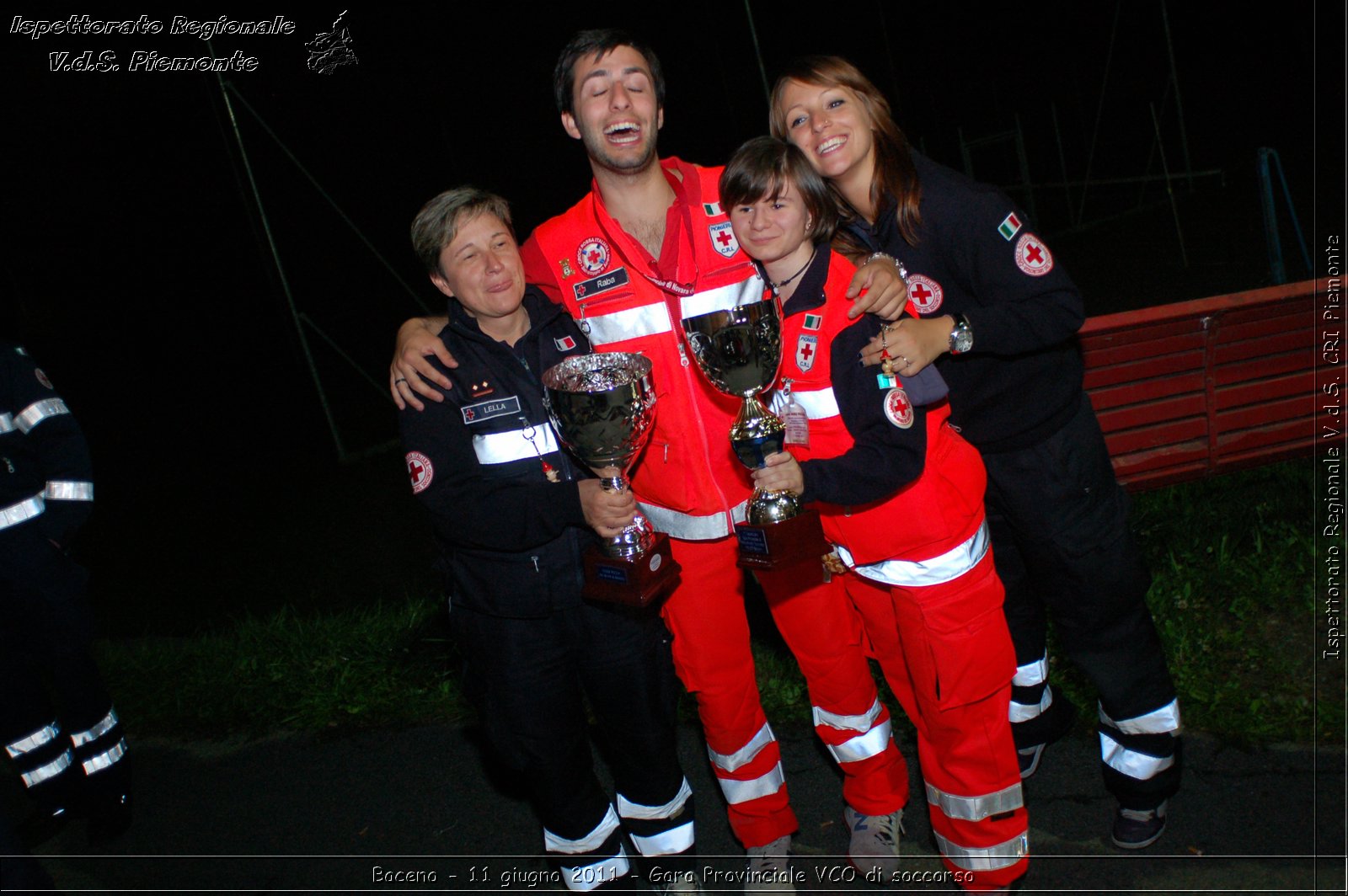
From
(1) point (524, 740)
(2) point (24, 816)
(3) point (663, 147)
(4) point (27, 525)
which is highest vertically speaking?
(3) point (663, 147)

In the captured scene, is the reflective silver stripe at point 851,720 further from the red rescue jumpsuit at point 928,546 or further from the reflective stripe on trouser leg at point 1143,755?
the reflective stripe on trouser leg at point 1143,755

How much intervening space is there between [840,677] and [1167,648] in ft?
5.00

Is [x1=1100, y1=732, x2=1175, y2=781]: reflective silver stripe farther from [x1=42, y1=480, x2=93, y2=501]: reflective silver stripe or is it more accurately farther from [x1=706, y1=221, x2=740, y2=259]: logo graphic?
[x1=42, y1=480, x2=93, y2=501]: reflective silver stripe

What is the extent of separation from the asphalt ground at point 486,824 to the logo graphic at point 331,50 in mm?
5654

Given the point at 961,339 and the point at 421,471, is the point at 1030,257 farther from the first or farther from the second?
the point at 421,471

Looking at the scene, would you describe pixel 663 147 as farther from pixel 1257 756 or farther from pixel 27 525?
pixel 1257 756

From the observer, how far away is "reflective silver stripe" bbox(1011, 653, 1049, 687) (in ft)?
10.2

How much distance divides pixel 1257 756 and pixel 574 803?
213 centimetres

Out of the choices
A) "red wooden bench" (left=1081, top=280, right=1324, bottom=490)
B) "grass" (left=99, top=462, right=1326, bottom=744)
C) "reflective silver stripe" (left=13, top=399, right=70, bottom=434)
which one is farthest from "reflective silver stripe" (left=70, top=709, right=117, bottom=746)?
"red wooden bench" (left=1081, top=280, right=1324, bottom=490)

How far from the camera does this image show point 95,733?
3.93 m

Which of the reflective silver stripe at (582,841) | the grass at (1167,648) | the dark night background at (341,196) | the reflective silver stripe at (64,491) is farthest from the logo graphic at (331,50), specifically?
the reflective silver stripe at (582,841)

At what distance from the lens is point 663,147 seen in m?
11.3

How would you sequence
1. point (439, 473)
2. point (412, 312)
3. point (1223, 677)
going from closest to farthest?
point (439, 473), point (1223, 677), point (412, 312)

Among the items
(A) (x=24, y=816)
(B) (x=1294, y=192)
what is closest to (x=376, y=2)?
(A) (x=24, y=816)
